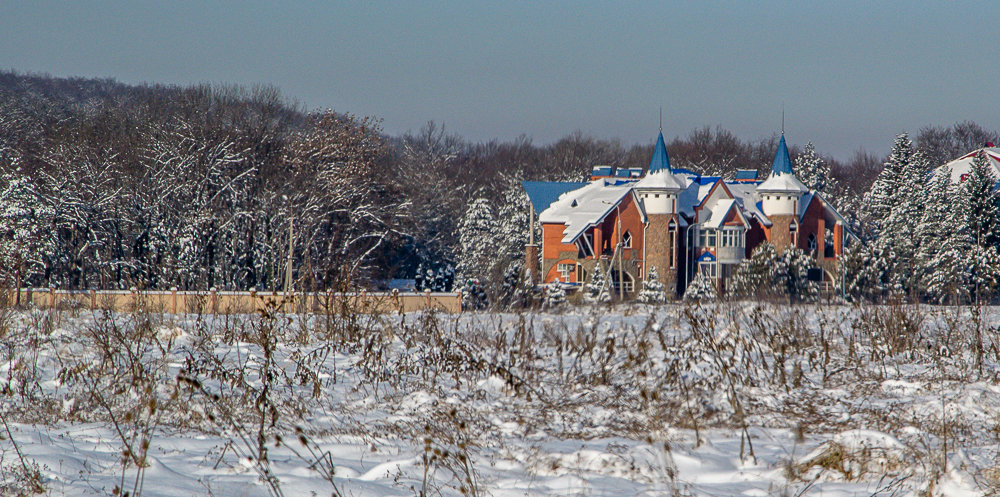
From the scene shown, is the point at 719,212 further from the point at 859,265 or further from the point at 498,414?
the point at 498,414

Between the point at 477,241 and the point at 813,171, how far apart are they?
24670 millimetres

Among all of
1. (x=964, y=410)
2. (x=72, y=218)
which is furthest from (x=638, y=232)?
(x=964, y=410)

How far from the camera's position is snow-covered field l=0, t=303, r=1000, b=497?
4559 mm

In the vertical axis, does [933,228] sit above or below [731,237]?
above

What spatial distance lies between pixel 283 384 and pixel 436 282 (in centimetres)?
4006

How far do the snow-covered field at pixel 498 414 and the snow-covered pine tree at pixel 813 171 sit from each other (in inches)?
1977

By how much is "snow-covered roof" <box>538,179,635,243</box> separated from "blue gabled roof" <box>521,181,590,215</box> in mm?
462

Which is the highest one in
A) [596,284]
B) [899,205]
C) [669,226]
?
[899,205]

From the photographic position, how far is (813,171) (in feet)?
188

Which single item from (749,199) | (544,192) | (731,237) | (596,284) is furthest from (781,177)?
(596,284)

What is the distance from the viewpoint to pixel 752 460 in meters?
5.17

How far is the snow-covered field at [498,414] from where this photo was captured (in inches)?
179

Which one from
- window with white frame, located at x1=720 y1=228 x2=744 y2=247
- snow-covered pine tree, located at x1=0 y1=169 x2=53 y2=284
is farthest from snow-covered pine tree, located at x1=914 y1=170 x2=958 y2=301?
snow-covered pine tree, located at x1=0 y1=169 x2=53 y2=284

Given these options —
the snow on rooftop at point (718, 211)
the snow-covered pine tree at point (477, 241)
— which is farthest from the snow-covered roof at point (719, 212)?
the snow-covered pine tree at point (477, 241)
